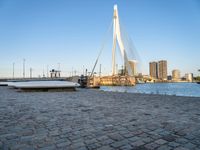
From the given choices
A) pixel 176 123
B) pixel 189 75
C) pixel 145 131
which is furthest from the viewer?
pixel 189 75

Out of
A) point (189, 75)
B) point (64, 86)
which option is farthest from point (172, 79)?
point (64, 86)

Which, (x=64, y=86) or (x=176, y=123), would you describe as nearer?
(x=176, y=123)

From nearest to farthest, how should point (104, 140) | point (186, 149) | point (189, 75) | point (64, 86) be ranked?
point (186, 149) → point (104, 140) → point (64, 86) → point (189, 75)

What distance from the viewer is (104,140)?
3.09m

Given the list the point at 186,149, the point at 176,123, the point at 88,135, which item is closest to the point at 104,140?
the point at 88,135

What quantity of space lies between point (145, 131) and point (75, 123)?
1682 millimetres

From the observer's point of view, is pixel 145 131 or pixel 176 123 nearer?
pixel 145 131

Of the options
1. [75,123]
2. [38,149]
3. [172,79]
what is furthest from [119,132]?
[172,79]

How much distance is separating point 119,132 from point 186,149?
126cm

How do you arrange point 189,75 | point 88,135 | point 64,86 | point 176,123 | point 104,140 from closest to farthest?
1. point 104,140
2. point 88,135
3. point 176,123
4. point 64,86
5. point 189,75

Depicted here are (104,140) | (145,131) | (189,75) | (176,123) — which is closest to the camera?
(104,140)

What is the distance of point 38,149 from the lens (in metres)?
2.73

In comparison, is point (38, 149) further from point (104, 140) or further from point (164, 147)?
point (164, 147)

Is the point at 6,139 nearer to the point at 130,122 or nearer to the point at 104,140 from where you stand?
the point at 104,140
